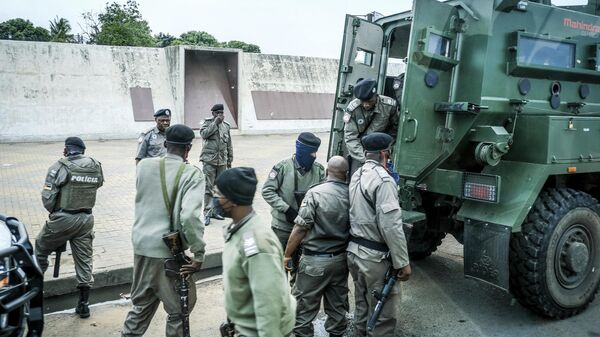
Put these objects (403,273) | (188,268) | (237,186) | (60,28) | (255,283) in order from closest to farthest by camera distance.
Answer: (255,283)
(237,186)
(188,268)
(403,273)
(60,28)

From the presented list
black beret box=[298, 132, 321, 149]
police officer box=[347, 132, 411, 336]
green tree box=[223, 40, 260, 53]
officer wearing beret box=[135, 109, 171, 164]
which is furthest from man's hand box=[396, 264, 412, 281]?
green tree box=[223, 40, 260, 53]

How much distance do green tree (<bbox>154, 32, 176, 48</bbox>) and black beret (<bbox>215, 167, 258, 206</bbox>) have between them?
31.1 meters

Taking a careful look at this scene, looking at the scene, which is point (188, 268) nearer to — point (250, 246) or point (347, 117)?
point (250, 246)

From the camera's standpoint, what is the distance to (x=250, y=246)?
2107 millimetres

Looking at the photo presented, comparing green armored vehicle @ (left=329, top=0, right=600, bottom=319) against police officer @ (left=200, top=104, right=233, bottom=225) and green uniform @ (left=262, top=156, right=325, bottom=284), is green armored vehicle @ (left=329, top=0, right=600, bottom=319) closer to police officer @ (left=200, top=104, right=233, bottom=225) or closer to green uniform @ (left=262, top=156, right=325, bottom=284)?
green uniform @ (left=262, top=156, right=325, bottom=284)

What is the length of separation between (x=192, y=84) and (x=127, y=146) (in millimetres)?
4190

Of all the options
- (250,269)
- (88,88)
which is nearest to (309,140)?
(250,269)

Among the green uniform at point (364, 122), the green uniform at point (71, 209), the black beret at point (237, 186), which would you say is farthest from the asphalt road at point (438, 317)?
the black beret at point (237, 186)

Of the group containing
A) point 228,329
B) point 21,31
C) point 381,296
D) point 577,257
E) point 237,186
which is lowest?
point 381,296

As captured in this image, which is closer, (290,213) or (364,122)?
(290,213)

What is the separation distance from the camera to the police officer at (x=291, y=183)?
418cm

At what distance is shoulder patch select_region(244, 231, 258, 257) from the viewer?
2092 mm

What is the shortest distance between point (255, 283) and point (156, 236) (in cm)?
142

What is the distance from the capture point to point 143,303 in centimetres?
334
